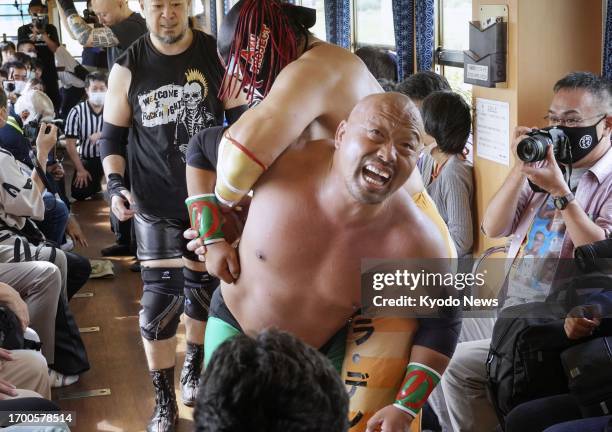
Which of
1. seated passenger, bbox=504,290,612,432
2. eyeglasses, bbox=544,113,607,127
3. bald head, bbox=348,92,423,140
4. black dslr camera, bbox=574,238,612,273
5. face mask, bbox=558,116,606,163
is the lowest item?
seated passenger, bbox=504,290,612,432

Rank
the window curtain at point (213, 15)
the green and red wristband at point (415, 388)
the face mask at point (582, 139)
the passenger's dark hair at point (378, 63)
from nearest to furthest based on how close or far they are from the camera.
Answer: the green and red wristband at point (415, 388) → the face mask at point (582, 139) → the passenger's dark hair at point (378, 63) → the window curtain at point (213, 15)

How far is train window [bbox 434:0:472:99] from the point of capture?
4.81 metres

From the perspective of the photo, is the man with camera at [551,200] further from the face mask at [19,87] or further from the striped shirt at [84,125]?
the face mask at [19,87]

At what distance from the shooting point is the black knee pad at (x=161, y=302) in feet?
10.0

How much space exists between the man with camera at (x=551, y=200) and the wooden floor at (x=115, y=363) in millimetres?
1066

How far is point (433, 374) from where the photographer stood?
1.87 metres

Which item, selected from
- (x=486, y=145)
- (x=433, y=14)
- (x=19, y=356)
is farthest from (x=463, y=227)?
(x=433, y=14)

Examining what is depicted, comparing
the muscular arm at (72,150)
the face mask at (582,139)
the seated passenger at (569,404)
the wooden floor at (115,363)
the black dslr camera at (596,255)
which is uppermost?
the face mask at (582,139)

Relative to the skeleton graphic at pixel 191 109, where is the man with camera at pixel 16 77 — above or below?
below

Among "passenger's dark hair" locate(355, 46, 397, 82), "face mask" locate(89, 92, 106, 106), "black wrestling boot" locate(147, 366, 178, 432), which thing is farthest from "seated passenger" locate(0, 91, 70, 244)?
"passenger's dark hair" locate(355, 46, 397, 82)

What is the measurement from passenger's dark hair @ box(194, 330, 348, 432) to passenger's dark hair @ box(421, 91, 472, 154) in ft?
7.75

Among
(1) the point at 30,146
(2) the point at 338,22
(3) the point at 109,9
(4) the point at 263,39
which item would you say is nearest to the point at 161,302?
(4) the point at 263,39

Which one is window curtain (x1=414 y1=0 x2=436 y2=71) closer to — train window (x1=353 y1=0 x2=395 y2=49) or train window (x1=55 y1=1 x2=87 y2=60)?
train window (x1=353 y1=0 x2=395 y2=49)

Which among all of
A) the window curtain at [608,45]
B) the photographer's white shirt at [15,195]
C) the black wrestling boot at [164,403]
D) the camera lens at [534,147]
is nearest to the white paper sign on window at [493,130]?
the window curtain at [608,45]
